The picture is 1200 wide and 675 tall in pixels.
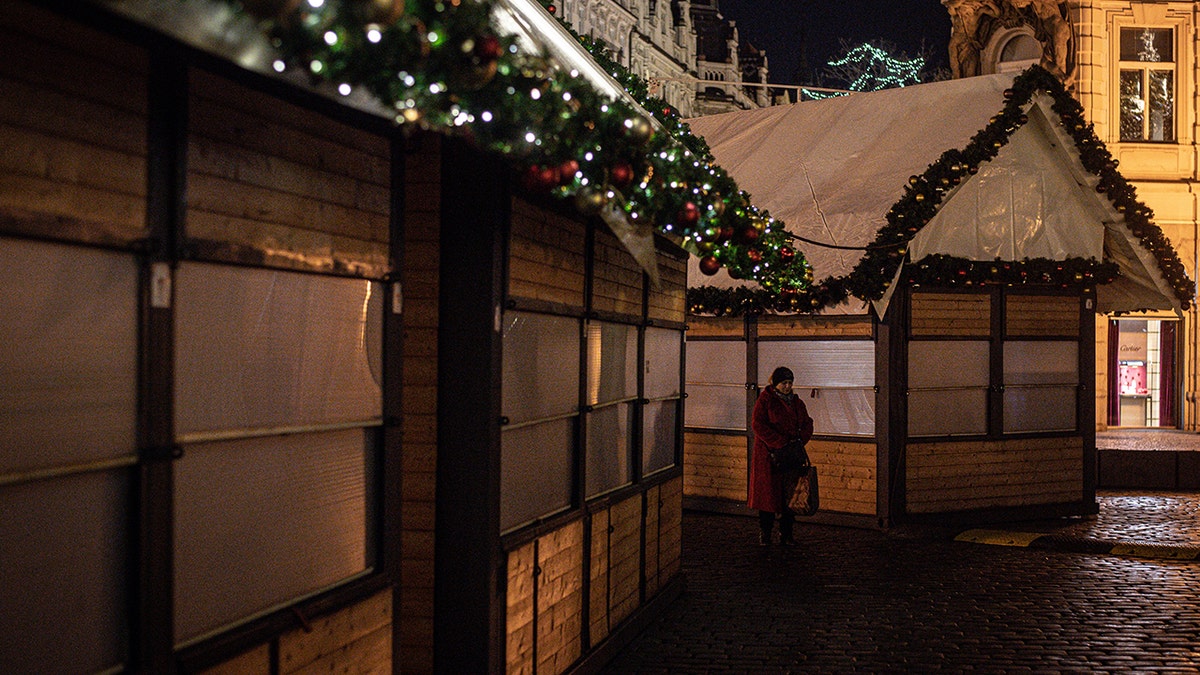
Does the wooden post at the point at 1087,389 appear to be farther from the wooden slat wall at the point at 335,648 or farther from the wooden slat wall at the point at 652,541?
Result: the wooden slat wall at the point at 335,648

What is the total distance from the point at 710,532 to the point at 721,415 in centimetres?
199

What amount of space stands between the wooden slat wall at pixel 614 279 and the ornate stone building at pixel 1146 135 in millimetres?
19144

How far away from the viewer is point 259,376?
4188 millimetres

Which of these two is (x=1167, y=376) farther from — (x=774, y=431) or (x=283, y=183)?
(x=283, y=183)

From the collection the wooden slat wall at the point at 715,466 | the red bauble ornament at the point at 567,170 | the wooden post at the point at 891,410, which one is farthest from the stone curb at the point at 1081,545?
the red bauble ornament at the point at 567,170

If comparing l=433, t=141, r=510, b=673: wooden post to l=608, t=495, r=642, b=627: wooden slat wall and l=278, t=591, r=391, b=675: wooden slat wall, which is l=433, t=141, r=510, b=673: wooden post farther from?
l=608, t=495, r=642, b=627: wooden slat wall

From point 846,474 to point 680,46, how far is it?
71.1 m

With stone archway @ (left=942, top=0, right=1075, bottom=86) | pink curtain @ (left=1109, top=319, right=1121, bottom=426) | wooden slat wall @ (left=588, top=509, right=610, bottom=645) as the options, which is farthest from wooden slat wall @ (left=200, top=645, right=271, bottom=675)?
stone archway @ (left=942, top=0, right=1075, bottom=86)

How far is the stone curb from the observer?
42.0 ft

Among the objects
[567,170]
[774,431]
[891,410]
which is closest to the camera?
[567,170]

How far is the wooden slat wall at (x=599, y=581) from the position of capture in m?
7.90

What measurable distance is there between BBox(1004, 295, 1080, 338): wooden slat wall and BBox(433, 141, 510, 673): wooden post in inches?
421

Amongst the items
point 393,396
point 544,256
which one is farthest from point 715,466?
point 393,396

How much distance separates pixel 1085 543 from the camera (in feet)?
43.5
